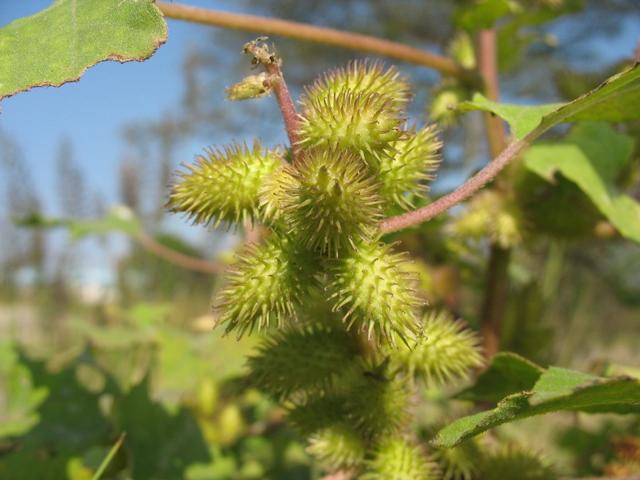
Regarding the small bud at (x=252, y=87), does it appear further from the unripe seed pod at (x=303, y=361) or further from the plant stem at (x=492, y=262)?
the plant stem at (x=492, y=262)

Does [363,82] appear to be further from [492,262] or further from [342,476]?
[492,262]

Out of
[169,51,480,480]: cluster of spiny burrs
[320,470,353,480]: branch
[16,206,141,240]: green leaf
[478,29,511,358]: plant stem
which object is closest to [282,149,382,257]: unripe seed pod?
[169,51,480,480]: cluster of spiny burrs

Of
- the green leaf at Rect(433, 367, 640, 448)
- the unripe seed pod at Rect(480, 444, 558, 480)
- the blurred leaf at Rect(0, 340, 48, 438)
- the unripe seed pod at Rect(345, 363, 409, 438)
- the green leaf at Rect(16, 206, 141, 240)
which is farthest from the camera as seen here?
the green leaf at Rect(16, 206, 141, 240)

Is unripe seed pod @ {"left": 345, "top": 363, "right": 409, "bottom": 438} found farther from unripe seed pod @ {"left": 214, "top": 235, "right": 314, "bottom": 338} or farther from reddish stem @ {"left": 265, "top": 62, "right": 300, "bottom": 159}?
reddish stem @ {"left": 265, "top": 62, "right": 300, "bottom": 159}

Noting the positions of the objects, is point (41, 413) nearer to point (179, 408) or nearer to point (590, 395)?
point (179, 408)

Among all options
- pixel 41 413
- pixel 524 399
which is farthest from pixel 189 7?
pixel 41 413
